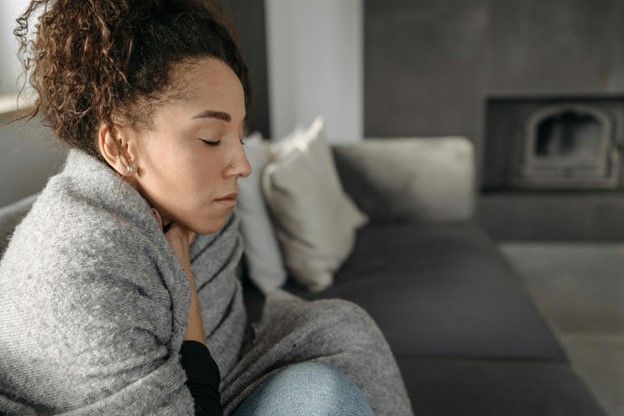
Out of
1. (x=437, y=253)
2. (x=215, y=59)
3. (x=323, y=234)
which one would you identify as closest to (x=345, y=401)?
(x=215, y=59)

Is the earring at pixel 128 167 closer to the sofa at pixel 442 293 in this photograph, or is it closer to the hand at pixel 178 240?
the hand at pixel 178 240

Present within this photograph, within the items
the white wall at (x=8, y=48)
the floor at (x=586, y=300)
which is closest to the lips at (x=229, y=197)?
the white wall at (x=8, y=48)

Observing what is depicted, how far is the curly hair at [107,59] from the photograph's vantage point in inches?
29.9

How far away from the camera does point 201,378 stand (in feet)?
2.59

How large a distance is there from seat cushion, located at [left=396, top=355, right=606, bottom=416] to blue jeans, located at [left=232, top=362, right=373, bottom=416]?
0.34 meters

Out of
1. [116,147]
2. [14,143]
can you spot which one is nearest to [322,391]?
[116,147]

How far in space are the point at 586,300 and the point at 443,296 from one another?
1191 millimetres

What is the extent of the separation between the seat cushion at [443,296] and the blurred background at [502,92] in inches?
39.1

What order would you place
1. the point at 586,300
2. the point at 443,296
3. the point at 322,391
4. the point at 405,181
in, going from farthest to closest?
1. the point at 586,300
2. the point at 405,181
3. the point at 443,296
4. the point at 322,391

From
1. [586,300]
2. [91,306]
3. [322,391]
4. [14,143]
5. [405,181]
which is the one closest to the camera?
[91,306]

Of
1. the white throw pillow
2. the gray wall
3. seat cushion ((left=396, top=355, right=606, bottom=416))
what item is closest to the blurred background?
the gray wall

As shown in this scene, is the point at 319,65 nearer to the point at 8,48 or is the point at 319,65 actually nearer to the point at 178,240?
the point at 8,48

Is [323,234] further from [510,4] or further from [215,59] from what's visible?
[510,4]

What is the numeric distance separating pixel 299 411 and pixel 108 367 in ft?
0.77
